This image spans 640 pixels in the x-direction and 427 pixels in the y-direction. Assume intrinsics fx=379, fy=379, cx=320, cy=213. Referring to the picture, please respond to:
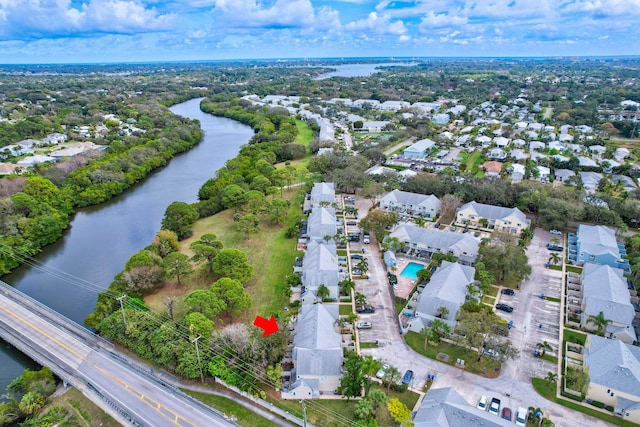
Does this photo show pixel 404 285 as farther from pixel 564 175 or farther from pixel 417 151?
pixel 417 151

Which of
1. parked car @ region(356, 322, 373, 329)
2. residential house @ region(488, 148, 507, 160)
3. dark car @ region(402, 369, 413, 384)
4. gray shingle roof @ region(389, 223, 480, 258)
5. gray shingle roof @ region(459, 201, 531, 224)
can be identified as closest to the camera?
dark car @ region(402, 369, 413, 384)

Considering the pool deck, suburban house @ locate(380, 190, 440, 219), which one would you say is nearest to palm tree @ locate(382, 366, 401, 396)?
the pool deck

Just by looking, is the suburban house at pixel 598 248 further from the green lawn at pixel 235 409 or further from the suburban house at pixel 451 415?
the green lawn at pixel 235 409

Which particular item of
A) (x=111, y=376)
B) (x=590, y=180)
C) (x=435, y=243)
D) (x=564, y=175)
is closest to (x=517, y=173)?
(x=564, y=175)

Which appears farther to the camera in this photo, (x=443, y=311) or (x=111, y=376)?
(x=443, y=311)

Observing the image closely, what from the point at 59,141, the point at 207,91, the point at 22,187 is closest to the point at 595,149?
the point at 22,187

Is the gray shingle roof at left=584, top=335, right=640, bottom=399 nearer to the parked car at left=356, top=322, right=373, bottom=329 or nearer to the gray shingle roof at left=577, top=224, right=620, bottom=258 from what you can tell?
the parked car at left=356, top=322, right=373, bottom=329

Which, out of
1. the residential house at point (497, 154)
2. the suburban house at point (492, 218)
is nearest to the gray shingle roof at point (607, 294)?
the suburban house at point (492, 218)
